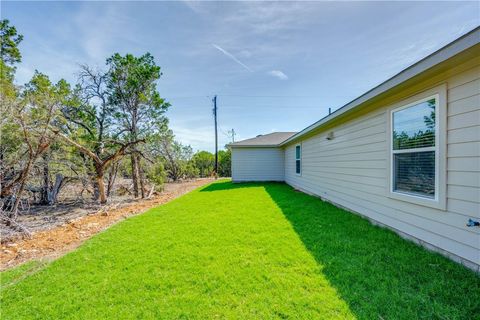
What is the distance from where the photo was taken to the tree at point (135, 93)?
8.78 metres

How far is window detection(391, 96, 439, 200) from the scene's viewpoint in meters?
2.99

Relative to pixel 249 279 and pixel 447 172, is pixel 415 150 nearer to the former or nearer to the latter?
pixel 447 172

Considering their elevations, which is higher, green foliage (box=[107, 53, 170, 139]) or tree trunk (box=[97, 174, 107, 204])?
green foliage (box=[107, 53, 170, 139])

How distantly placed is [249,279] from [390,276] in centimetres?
A: 157

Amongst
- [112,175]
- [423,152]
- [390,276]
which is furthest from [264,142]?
[390,276]

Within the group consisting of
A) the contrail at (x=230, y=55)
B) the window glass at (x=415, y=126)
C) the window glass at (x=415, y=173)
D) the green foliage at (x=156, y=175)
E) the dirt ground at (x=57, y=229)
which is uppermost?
the contrail at (x=230, y=55)

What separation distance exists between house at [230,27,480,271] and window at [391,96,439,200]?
0.5 inches

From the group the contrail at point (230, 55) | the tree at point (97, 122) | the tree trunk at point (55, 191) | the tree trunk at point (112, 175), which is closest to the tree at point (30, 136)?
the tree at point (97, 122)

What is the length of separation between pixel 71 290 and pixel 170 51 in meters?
9.11

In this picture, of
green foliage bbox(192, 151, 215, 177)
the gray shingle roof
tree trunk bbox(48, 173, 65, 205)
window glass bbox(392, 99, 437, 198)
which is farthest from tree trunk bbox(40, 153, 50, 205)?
green foliage bbox(192, 151, 215, 177)

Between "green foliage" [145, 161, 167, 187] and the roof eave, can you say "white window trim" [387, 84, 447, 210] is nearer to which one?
the roof eave

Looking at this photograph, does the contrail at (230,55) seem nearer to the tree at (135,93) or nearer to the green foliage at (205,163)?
the tree at (135,93)

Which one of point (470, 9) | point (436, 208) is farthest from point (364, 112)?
point (436, 208)

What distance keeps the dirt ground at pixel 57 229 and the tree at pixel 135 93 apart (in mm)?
2539
